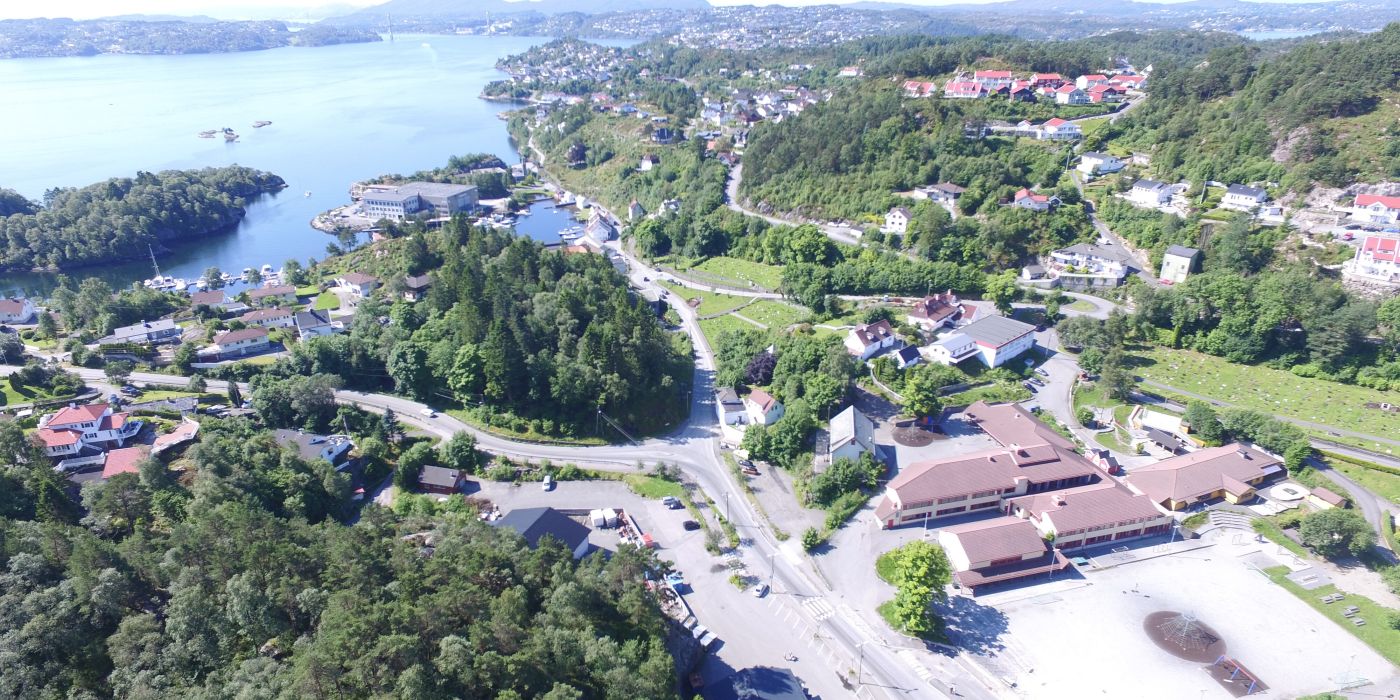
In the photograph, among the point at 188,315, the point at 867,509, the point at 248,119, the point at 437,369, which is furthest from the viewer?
the point at 248,119

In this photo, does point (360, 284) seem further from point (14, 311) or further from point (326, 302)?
point (14, 311)

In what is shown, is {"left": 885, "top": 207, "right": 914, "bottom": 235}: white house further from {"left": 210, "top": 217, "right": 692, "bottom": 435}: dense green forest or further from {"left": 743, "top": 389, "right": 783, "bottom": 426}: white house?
{"left": 743, "top": 389, "right": 783, "bottom": 426}: white house

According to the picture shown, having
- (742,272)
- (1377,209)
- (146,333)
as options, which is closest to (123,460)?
(146,333)

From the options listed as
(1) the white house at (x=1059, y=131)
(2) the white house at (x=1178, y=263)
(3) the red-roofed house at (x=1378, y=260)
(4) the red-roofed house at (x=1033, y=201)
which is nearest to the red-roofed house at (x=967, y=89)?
(1) the white house at (x=1059, y=131)

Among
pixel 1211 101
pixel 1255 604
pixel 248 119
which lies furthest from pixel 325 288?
pixel 248 119

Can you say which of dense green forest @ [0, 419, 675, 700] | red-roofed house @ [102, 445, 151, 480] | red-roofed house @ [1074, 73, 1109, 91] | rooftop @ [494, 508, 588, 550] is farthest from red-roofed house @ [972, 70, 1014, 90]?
red-roofed house @ [102, 445, 151, 480]

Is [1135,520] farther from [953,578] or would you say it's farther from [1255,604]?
[953,578]
